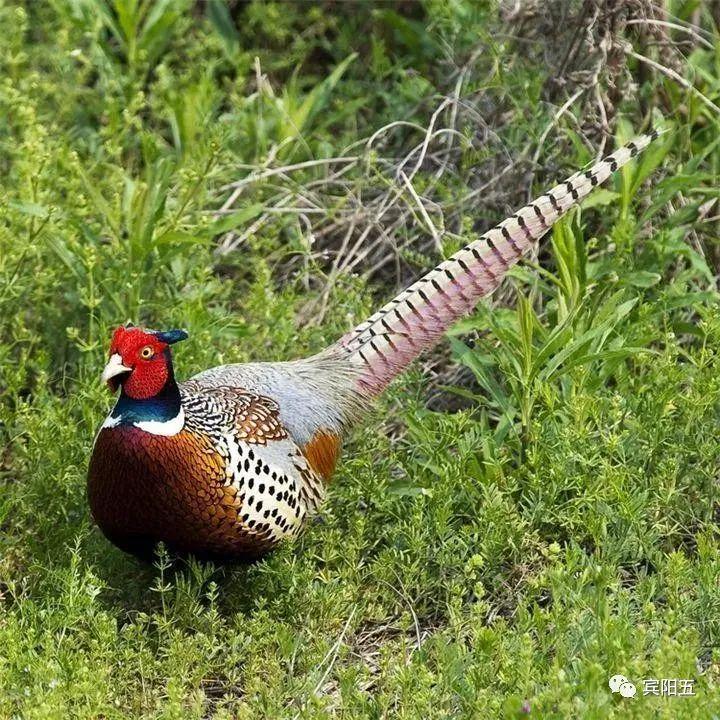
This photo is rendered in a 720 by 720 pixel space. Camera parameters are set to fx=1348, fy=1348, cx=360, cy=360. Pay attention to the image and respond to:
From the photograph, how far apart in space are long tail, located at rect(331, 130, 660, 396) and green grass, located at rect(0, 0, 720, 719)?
17cm

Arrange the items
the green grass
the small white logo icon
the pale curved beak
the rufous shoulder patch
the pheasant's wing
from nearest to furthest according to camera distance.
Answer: the small white logo icon
the green grass
the pale curved beak
the pheasant's wing
the rufous shoulder patch

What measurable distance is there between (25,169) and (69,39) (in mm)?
1748

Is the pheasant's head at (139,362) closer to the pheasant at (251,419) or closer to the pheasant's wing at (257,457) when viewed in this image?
the pheasant at (251,419)

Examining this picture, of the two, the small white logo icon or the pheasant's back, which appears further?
the pheasant's back

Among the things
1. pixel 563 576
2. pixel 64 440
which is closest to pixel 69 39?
pixel 64 440

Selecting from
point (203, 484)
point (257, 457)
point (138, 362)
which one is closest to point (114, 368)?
point (138, 362)

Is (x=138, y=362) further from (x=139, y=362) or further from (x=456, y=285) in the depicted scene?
(x=456, y=285)

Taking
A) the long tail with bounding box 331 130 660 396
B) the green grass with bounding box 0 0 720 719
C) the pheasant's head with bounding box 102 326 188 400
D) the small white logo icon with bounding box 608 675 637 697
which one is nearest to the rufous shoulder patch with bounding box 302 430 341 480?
the green grass with bounding box 0 0 720 719

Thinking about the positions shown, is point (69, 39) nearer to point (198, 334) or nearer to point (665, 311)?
point (198, 334)

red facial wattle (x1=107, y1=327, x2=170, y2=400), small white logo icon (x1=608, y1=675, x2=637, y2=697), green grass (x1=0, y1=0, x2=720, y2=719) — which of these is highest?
red facial wattle (x1=107, y1=327, x2=170, y2=400)

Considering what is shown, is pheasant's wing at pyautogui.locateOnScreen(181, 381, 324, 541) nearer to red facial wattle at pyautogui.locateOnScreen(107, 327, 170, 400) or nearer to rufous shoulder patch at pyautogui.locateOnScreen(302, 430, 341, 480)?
rufous shoulder patch at pyautogui.locateOnScreen(302, 430, 341, 480)

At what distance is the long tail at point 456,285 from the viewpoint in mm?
4594

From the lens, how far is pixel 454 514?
452 cm

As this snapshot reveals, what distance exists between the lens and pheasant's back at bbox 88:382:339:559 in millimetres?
4043
